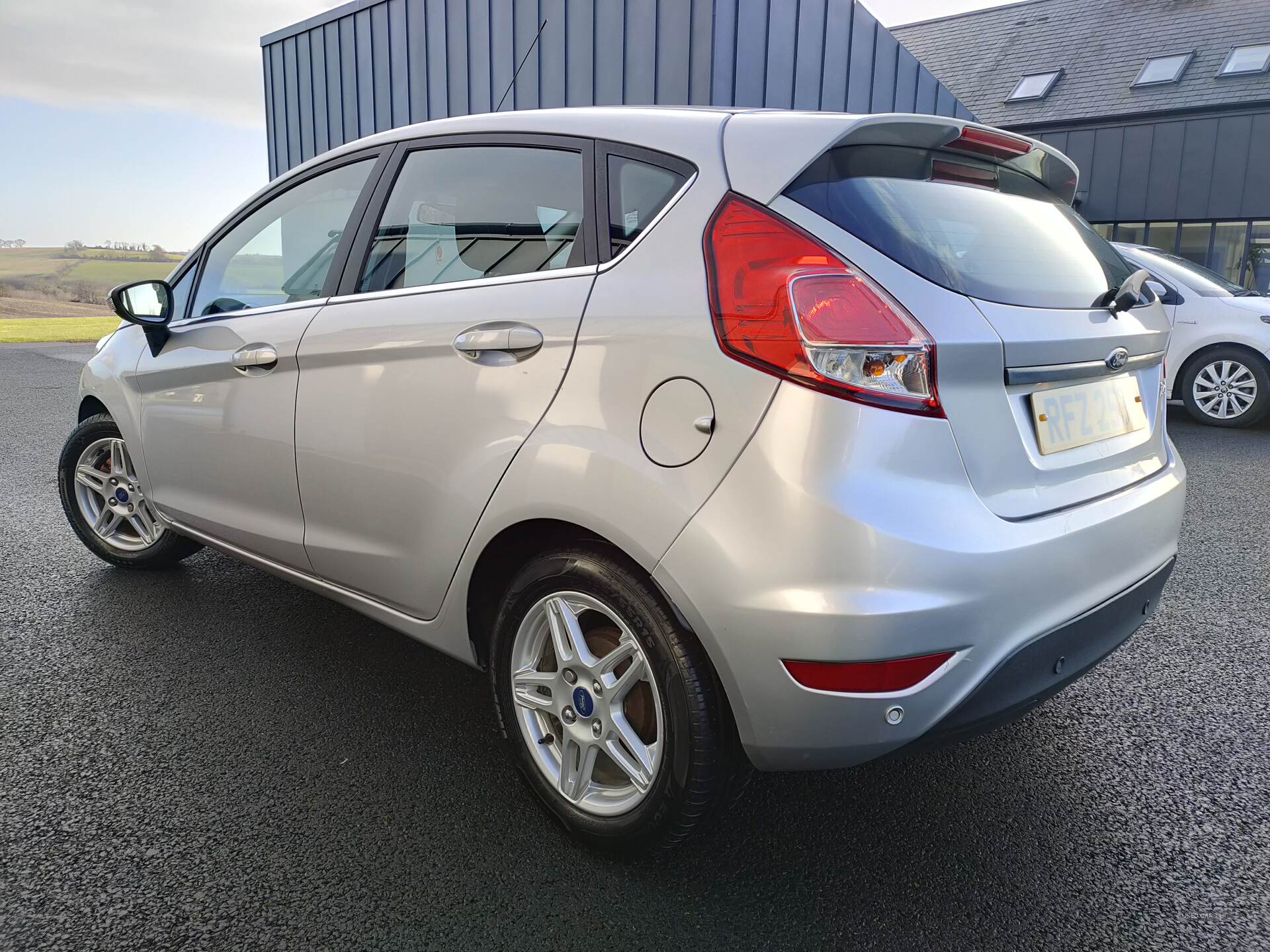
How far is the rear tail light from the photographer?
1.63m

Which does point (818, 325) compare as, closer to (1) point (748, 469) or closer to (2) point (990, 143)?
(1) point (748, 469)

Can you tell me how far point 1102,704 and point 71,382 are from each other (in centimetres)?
1185

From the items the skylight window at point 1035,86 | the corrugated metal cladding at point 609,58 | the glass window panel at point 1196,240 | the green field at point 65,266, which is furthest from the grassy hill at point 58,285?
the glass window panel at point 1196,240

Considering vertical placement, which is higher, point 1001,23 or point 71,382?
point 1001,23

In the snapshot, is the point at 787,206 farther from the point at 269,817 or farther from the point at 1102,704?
the point at 1102,704

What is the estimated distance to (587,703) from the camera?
2023 millimetres

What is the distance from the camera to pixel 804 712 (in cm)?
168

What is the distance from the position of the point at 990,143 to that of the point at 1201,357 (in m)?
7.61

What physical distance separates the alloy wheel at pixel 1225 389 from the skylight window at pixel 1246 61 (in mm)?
13631

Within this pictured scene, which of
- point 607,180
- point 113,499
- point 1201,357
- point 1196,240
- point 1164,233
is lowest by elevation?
point 113,499

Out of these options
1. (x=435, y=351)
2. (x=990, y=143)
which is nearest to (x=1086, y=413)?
(x=990, y=143)

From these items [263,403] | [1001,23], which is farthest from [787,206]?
[1001,23]

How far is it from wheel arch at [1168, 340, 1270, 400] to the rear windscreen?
718 cm

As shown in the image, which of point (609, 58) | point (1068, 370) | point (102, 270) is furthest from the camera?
point (102, 270)
